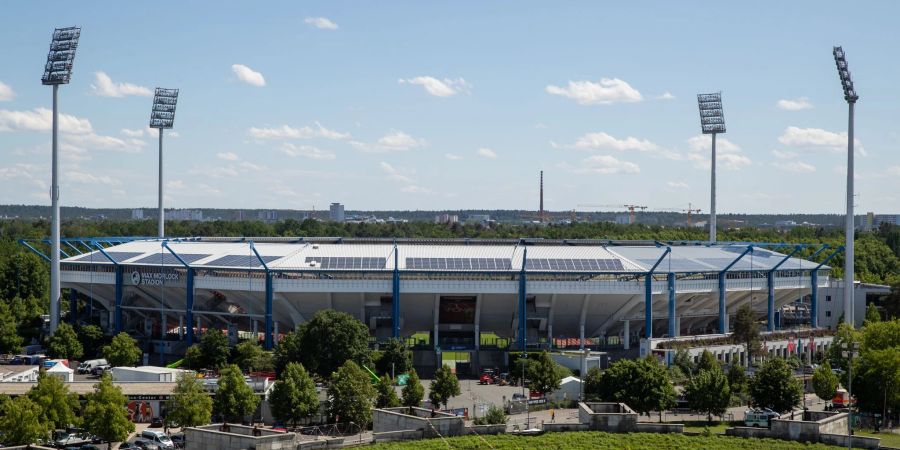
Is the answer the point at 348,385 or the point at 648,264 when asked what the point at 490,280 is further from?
the point at 348,385

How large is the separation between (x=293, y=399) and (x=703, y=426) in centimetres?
1777

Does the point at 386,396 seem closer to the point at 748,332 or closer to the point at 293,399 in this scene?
the point at 293,399

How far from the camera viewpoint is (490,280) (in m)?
72.6

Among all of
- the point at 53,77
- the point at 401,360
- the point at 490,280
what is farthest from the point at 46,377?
the point at 53,77

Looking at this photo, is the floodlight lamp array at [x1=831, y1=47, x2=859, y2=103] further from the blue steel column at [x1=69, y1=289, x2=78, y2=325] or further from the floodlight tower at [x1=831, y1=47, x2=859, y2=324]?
the blue steel column at [x1=69, y1=289, x2=78, y2=325]

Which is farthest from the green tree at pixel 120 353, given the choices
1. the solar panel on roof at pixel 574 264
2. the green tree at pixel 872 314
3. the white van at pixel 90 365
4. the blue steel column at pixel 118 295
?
the green tree at pixel 872 314

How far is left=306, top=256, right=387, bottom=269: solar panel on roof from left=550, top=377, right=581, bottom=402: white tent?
60.5 ft

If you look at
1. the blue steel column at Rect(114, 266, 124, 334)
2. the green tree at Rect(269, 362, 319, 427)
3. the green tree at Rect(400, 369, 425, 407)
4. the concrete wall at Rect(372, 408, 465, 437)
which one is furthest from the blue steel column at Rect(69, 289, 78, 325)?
the concrete wall at Rect(372, 408, 465, 437)

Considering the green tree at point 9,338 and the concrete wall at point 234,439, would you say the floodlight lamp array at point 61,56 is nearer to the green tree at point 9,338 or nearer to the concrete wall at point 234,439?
the green tree at point 9,338

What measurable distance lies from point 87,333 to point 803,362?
150 feet

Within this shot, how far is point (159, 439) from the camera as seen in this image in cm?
4556

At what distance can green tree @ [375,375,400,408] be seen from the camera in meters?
51.9

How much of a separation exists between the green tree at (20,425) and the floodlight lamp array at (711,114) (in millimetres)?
72157

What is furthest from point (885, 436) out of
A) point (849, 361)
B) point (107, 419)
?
point (107, 419)
